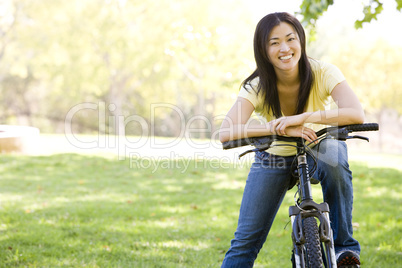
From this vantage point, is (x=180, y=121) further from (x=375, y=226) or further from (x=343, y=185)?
(x=343, y=185)

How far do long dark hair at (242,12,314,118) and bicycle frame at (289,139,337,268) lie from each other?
1.65 ft

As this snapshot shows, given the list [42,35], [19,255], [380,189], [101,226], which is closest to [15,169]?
[101,226]

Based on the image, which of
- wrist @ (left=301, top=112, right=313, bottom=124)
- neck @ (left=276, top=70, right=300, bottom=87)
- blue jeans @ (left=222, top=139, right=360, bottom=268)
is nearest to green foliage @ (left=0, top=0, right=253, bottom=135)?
neck @ (left=276, top=70, right=300, bottom=87)

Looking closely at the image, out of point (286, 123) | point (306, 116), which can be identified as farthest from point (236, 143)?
point (306, 116)

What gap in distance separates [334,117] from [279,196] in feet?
2.15

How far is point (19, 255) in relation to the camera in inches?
173

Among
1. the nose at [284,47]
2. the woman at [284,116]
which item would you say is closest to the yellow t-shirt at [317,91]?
the woman at [284,116]

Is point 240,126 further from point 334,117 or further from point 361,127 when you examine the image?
point 361,127

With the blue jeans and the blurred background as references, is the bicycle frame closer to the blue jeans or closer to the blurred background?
the blue jeans

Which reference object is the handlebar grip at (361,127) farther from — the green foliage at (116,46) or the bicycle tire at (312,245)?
the green foliage at (116,46)

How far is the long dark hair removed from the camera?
2814 mm

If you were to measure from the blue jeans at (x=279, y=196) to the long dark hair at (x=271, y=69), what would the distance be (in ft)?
1.13

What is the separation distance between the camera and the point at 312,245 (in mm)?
2275

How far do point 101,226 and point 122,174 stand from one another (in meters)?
4.80
